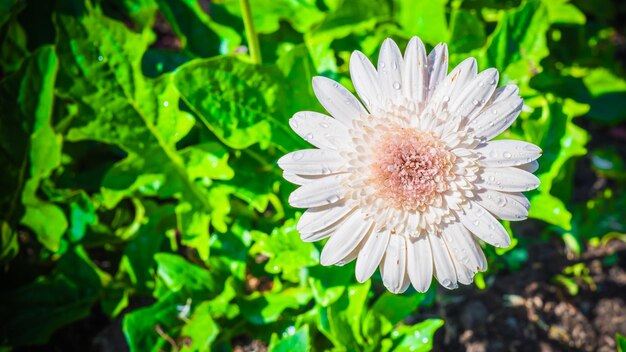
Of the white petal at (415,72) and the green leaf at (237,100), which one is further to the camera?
the green leaf at (237,100)

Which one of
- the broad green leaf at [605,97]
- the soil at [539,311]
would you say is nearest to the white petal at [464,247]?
the soil at [539,311]

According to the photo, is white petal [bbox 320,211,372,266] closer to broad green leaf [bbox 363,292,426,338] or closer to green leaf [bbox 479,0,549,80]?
broad green leaf [bbox 363,292,426,338]

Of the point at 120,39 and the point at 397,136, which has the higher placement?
the point at 120,39

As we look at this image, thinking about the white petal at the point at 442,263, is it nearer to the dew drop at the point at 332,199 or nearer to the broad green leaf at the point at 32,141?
the dew drop at the point at 332,199

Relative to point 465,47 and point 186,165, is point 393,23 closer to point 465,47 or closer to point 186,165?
point 465,47

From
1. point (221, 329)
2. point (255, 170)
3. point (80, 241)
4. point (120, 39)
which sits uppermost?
point (120, 39)

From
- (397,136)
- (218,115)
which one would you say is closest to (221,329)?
(218,115)

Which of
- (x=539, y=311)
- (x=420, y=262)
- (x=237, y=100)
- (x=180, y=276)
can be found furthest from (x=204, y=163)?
(x=539, y=311)
